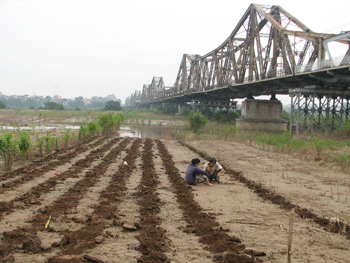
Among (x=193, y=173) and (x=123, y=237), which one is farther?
(x=193, y=173)

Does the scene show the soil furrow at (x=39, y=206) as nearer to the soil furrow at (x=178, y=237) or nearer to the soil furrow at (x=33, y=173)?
the soil furrow at (x=33, y=173)

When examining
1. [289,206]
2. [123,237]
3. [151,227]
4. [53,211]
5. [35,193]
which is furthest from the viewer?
[35,193]

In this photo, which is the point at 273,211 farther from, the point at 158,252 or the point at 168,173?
the point at 168,173

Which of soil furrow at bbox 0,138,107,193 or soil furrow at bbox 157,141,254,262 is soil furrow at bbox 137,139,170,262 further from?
soil furrow at bbox 0,138,107,193

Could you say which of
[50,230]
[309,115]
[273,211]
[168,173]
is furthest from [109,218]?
[309,115]

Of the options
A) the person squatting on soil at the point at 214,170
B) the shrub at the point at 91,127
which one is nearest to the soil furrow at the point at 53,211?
the person squatting on soil at the point at 214,170

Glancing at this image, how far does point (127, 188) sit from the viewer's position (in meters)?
7.92

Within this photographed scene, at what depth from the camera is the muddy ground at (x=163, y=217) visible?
4129 millimetres

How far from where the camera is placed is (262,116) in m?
34.6

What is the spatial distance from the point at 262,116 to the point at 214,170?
2732 cm

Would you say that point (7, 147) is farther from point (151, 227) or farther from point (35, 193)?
point (151, 227)

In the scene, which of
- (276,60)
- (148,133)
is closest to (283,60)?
(276,60)

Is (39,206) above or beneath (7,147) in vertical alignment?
beneath

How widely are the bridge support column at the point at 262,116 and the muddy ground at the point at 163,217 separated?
79.6 feet
